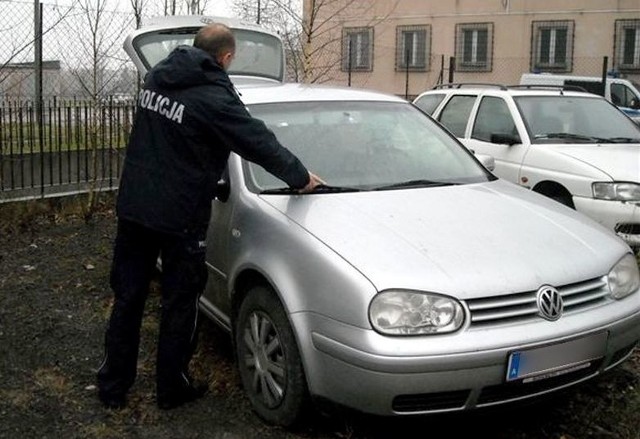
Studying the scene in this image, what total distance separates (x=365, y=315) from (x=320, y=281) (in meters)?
0.27

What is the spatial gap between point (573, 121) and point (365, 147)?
12.6ft

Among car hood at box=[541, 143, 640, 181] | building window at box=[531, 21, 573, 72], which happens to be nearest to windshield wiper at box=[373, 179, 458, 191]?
car hood at box=[541, 143, 640, 181]

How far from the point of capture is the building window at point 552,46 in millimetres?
29547

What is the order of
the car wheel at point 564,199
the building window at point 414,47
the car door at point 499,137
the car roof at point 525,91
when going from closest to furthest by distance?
1. the car wheel at point 564,199
2. the car door at point 499,137
3. the car roof at point 525,91
4. the building window at point 414,47

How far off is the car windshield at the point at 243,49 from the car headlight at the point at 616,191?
151 inches

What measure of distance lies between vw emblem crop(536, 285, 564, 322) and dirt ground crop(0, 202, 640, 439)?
0.41m

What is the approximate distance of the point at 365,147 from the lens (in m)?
4.28

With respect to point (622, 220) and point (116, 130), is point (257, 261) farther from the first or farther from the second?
point (116, 130)

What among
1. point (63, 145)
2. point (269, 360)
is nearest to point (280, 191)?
point (269, 360)

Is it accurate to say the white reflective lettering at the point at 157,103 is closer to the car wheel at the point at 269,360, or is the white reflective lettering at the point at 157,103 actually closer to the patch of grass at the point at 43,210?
the car wheel at the point at 269,360

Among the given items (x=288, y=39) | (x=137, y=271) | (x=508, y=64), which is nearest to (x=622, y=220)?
(x=137, y=271)

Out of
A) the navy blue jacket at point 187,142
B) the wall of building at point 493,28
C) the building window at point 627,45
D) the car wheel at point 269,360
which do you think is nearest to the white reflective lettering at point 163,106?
the navy blue jacket at point 187,142

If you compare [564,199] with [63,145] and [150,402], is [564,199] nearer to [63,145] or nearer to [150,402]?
[150,402]

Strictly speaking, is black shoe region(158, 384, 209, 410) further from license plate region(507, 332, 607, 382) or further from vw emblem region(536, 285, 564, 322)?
vw emblem region(536, 285, 564, 322)
